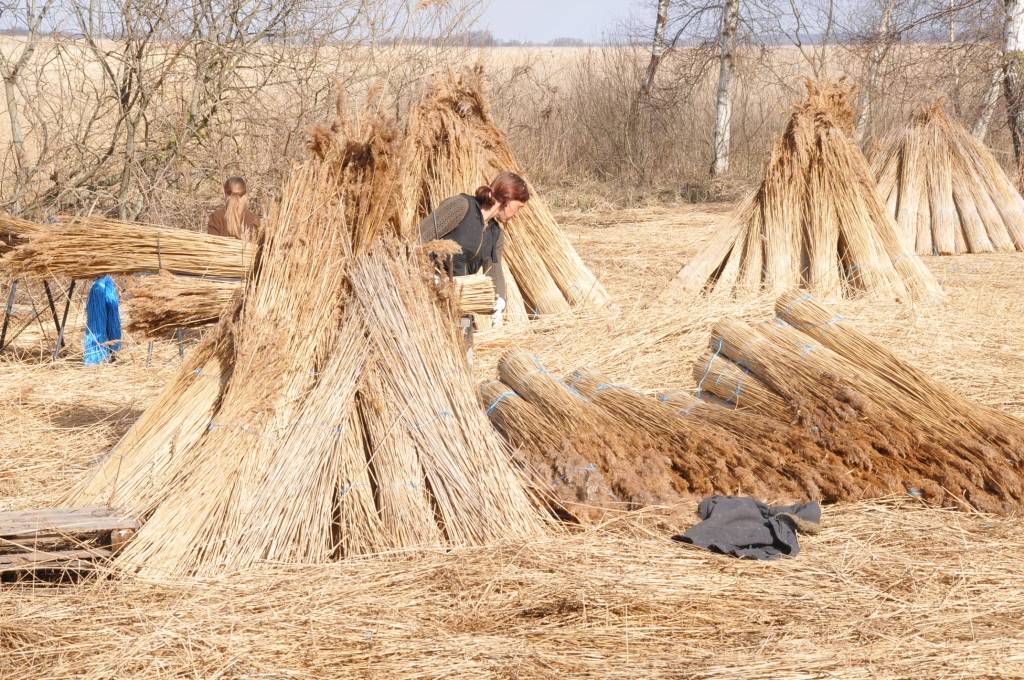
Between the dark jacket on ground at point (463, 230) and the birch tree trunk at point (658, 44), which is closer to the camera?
the dark jacket on ground at point (463, 230)

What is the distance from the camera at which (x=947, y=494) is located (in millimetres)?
3783

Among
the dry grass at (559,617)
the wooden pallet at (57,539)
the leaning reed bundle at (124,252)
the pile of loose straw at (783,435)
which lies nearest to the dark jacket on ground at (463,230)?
the leaning reed bundle at (124,252)

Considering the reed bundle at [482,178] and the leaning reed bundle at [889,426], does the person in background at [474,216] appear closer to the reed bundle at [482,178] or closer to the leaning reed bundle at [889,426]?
the reed bundle at [482,178]

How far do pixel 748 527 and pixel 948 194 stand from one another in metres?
7.51

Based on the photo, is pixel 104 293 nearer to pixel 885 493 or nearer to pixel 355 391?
pixel 355 391

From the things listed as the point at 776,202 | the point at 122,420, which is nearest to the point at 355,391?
the point at 122,420

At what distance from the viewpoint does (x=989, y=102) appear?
42.8ft

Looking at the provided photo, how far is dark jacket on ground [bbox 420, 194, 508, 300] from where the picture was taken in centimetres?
579

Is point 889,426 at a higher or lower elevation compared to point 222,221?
lower

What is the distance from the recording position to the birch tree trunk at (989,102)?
496 inches

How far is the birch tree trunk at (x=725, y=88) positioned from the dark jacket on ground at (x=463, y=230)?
9576 millimetres

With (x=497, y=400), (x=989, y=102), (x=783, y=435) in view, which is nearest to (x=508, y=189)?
(x=497, y=400)

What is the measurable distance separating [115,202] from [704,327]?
503cm

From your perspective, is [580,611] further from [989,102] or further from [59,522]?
[989,102]
